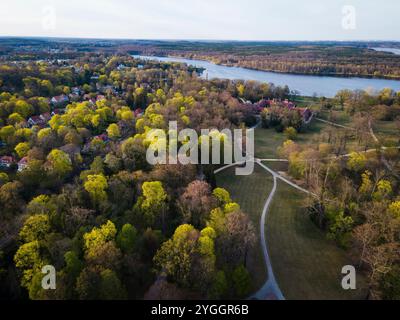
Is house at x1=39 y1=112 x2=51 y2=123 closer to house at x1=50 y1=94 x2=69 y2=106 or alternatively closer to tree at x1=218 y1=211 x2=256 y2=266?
house at x1=50 y1=94 x2=69 y2=106

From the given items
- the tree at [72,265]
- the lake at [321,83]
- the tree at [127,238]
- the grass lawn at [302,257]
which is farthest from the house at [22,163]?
the lake at [321,83]

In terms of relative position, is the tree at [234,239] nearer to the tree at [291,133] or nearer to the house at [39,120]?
the tree at [291,133]

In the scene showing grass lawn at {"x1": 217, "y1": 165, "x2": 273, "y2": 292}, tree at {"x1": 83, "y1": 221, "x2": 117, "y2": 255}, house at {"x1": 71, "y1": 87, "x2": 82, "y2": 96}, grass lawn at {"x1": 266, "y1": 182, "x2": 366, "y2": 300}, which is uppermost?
house at {"x1": 71, "y1": 87, "x2": 82, "y2": 96}

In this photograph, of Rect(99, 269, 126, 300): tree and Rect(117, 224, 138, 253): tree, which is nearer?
Rect(99, 269, 126, 300): tree

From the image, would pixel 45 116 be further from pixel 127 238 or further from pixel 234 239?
pixel 234 239

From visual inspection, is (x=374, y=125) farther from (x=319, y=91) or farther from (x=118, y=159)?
(x=118, y=159)

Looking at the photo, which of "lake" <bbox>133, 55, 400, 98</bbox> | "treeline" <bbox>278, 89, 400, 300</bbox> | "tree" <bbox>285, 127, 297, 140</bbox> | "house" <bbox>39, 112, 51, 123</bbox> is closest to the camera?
"treeline" <bbox>278, 89, 400, 300</bbox>

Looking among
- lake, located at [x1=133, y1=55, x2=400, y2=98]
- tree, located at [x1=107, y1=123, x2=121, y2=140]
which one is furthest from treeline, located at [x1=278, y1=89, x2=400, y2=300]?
lake, located at [x1=133, y1=55, x2=400, y2=98]
